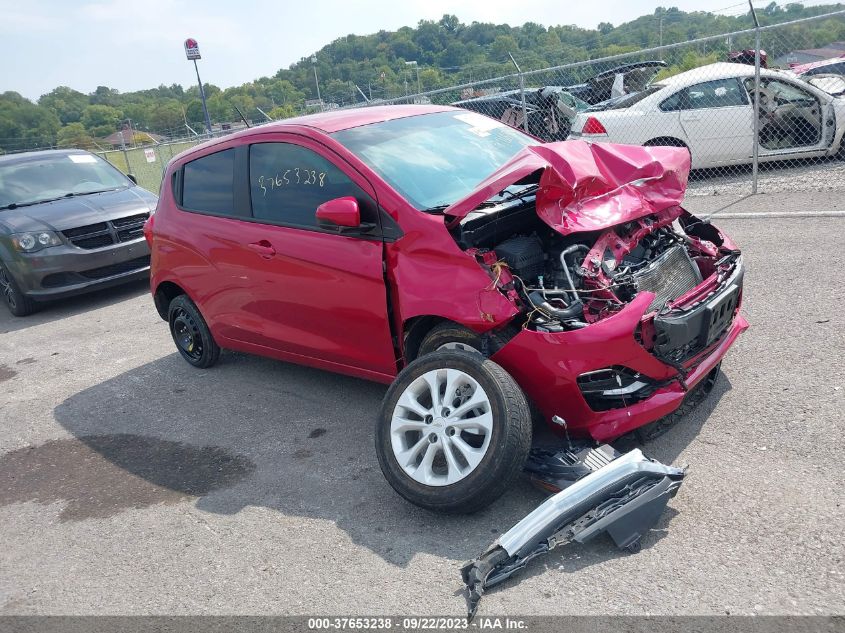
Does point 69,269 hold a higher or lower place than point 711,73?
lower

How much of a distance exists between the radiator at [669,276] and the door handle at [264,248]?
228 cm

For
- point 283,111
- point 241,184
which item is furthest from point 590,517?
point 283,111

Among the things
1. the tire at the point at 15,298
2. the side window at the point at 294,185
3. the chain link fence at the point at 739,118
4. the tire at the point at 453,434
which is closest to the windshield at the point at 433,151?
the side window at the point at 294,185

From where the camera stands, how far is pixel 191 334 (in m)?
6.07

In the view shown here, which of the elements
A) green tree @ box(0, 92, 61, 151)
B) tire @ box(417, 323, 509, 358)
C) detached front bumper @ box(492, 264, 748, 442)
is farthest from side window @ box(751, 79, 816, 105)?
green tree @ box(0, 92, 61, 151)

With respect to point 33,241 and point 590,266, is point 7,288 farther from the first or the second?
point 590,266

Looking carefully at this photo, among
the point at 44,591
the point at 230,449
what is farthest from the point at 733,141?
the point at 44,591

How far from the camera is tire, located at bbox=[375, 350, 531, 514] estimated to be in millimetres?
3361

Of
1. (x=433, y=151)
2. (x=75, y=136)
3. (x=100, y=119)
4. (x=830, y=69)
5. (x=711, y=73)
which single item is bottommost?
(x=830, y=69)

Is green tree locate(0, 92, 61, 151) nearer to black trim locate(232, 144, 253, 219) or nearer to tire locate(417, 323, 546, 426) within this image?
black trim locate(232, 144, 253, 219)

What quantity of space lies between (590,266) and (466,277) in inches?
25.0

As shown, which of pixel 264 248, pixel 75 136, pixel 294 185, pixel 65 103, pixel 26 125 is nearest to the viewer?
pixel 294 185

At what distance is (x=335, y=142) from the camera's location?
4.46 metres

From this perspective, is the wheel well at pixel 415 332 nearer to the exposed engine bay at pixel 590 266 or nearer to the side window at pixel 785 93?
the exposed engine bay at pixel 590 266
